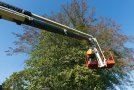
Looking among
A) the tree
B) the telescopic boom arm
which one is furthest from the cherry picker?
the tree

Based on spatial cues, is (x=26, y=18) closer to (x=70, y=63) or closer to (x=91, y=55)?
(x=91, y=55)

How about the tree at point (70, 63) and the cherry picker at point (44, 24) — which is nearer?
the cherry picker at point (44, 24)

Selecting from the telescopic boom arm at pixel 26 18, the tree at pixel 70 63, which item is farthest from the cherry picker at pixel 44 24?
the tree at pixel 70 63

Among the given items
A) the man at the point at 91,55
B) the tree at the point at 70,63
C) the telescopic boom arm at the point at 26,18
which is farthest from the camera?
the tree at the point at 70,63

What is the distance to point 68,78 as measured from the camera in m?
26.5

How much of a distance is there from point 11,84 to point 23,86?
123 cm

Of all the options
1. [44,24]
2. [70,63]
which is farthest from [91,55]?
[70,63]

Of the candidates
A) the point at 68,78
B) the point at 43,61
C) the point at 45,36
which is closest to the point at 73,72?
the point at 68,78

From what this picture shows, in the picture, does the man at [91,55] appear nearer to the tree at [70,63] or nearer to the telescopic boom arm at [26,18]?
the telescopic boom arm at [26,18]

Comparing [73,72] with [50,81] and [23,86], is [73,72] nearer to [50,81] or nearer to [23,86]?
[50,81]

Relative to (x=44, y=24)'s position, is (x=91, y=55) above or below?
below

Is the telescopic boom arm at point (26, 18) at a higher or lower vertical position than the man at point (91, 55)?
higher

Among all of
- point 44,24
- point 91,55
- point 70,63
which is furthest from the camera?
point 70,63

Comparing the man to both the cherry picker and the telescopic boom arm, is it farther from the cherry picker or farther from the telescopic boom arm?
the telescopic boom arm
